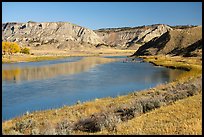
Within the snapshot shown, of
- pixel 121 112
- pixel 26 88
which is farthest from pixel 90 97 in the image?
pixel 121 112

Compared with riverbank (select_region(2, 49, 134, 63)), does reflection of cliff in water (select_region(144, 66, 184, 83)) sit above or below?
above

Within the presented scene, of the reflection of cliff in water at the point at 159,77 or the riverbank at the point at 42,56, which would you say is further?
the riverbank at the point at 42,56

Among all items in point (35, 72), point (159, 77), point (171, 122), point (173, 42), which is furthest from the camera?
point (173, 42)

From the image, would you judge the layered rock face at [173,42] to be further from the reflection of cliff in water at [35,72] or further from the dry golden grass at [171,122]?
the dry golden grass at [171,122]

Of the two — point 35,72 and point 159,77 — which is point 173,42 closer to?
point 35,72

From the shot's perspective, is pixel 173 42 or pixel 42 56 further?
pixel 173 42

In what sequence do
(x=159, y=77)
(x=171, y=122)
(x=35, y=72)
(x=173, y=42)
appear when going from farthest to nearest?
1. (x=173, y=42)
2. (x=35, y=72)
3. (x=159, y=77)
4. (x=171, y=122)

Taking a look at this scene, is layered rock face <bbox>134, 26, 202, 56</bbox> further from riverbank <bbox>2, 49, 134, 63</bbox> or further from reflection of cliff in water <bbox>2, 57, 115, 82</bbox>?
reflection of cliff in water <bbox>2, 57, 115, 82</bbox>

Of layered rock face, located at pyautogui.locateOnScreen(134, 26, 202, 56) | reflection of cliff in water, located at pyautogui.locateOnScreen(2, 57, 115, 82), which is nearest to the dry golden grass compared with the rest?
reflection of cliff in water, located at pyautogui.locateOnScreen(2, 57, 115, 82)


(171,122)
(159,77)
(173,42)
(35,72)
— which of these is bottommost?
(35,72)

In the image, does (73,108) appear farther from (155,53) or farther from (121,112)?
(155,53)

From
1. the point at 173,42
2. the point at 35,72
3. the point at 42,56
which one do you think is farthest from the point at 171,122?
the point at 173,42

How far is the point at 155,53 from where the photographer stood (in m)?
101

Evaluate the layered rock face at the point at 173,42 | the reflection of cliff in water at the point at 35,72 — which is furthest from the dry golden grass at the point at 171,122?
the layered rock face at the point at 173,42
